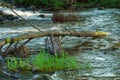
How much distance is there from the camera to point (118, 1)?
1474 inches

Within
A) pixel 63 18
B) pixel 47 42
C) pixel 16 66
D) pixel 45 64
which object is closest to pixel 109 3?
pixel 63 18

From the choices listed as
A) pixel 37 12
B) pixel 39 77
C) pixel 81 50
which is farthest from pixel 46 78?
pixel 37 12

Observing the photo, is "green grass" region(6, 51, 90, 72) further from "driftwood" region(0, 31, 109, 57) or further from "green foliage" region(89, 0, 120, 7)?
"green foliage" region(89, 0, 120, 7)

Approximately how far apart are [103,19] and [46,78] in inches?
651

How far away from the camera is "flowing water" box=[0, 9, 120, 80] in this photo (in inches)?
514

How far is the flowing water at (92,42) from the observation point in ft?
42.8

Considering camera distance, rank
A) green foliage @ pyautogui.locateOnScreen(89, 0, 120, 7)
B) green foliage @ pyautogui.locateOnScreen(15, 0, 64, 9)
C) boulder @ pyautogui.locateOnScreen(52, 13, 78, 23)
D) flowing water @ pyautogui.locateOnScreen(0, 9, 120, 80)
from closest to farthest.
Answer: flowing water @ pyautogui.locateOnScreen(0, 9, 120, 80) < boulder @ pyautogui.locateOnScreen(52, 13, 78, 23) < green foliage @ pyautogui.locateOnScreen(89, 0, 120, 7) < green foliage @ pyautogui.locateOnScreen(15, 0, 64, 9)

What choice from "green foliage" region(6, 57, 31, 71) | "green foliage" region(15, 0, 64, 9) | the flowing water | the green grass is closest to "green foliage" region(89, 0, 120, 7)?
the flowing water

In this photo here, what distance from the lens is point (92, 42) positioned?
1923 cm

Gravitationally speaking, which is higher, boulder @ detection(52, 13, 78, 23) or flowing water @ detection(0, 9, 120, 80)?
flowing water @ detection(0, 9, 120, 80)

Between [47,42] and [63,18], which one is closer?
[47,42]

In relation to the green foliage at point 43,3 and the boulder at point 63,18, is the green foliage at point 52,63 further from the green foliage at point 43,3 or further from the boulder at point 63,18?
the green foliage at point 43,3

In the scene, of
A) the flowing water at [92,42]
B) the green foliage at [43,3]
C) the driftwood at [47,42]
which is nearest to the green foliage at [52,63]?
the flowing water at [92,42]

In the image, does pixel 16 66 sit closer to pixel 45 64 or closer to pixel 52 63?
pixel 45 64
